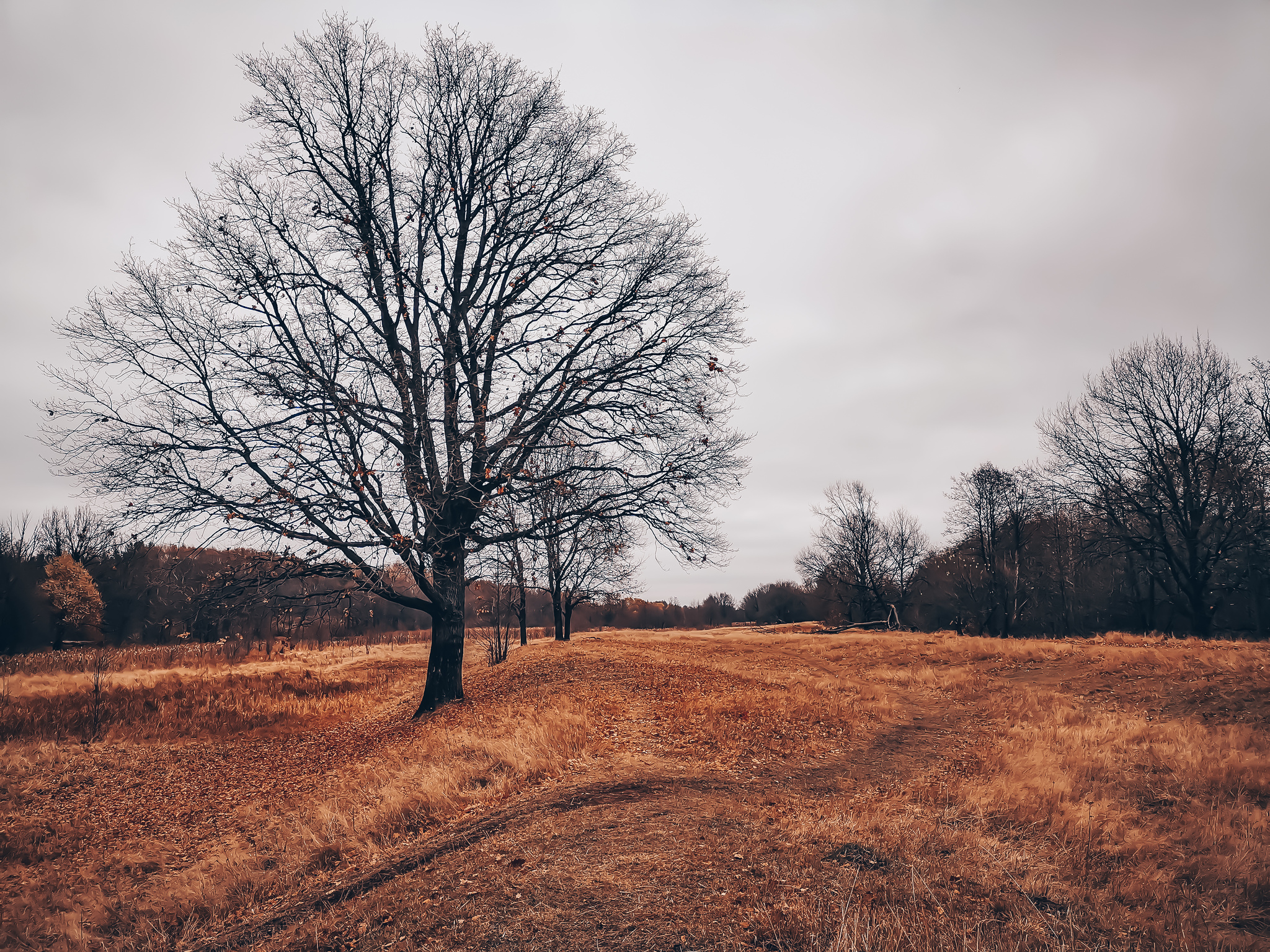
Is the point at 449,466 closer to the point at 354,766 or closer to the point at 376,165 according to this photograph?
the point at 354,766

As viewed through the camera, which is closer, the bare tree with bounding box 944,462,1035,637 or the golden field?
the golden field

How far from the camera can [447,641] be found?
13.3m

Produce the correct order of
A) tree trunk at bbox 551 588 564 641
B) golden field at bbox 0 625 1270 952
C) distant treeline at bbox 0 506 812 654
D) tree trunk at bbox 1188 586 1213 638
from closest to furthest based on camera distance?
golden field at bbox 0 625 1270 952 → distant treeline at bbox 0 506 812 654 → tree trunk at bbox 1188 586 1213 638 → tree trunk at bbox 551 588 564 641

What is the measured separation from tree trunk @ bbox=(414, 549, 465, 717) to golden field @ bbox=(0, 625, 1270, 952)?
76 centimetres

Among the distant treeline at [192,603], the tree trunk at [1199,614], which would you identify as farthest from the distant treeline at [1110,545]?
the distant treeline at [192,603]

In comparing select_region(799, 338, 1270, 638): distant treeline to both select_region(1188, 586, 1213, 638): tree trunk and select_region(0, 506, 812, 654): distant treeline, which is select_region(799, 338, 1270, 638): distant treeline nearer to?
select_region(1188, 586, 1213, 638): tree trunk

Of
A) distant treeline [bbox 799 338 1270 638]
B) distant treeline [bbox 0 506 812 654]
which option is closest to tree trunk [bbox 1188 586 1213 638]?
distant treeline [bbox 799 338 1270 638]

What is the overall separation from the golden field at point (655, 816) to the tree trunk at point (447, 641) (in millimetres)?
764

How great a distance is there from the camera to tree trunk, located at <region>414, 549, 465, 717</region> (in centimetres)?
1298

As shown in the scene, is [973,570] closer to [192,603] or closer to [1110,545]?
[1110,545]

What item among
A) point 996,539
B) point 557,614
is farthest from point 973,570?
point 557,614

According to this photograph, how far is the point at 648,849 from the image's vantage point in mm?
5598

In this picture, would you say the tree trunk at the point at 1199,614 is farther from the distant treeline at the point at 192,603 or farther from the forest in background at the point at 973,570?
the distant treeline at the point at 192,603

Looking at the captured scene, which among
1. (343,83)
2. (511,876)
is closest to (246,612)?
(511,876)
